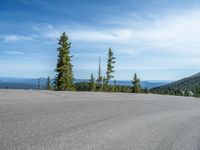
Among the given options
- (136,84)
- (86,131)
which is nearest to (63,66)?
(136,84)

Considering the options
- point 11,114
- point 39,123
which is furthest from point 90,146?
point 11,114

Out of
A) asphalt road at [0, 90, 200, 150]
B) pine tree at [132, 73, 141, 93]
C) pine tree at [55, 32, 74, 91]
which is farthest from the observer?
pine tree at [132, 73, 141, 93]

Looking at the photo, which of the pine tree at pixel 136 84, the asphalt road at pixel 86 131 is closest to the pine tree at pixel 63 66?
the pine tree at pixel 136 84

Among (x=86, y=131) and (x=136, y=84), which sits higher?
(x=136, y=84)

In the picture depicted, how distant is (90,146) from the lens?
7.17m


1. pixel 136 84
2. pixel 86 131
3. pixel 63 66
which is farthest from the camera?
pixel 136 84

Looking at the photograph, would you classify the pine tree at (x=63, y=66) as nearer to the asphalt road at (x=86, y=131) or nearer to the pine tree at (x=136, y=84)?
the pine tree at (x=136, y=84)

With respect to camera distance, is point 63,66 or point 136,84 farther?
point 136,84

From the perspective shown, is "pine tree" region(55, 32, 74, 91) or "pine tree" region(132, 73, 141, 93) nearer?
"pine tree" region(55, 32, 74, 91)

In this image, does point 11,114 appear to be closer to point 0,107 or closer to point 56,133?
point 0,107

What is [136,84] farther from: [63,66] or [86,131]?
[86,131]

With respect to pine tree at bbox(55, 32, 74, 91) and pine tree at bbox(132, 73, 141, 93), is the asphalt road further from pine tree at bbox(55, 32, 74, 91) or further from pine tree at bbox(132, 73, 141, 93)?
pine tree at bbox(132, 73, 141, 93)

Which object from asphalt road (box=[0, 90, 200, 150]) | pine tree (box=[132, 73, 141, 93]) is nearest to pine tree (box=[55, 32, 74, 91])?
pine tree (box=[132, 73, 141, 93])

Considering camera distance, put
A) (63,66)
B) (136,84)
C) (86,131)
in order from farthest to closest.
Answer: (136,84), (63,66), (86,131)
